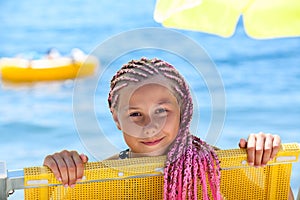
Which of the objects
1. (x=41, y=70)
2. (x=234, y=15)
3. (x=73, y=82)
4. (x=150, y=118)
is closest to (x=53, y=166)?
(x=150, y=118)

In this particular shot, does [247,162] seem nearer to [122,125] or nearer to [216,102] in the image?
[216,102]

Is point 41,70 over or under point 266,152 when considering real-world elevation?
over

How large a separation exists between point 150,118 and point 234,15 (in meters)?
0.60

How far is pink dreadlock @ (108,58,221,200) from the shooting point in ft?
6.22

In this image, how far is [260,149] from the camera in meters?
1.98

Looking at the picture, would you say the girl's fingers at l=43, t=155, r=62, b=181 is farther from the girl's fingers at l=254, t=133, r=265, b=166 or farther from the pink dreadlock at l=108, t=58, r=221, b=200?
→ the girl's fingers at l=254, t=133, r=265, b=166

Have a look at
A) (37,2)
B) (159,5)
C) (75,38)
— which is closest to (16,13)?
(37,2)

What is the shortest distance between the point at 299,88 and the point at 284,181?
5.55m

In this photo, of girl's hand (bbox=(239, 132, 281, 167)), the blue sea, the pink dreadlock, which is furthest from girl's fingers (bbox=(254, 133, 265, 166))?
the blue sea

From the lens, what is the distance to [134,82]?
2072 millimetres

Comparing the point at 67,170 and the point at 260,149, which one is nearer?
the point at 67,170

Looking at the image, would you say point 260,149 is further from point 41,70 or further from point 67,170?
point 41,70

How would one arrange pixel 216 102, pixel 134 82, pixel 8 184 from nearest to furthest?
pixel 8 184 < pixel 216 102 < pixel 134 82

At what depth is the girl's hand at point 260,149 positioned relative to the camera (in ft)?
6.48
